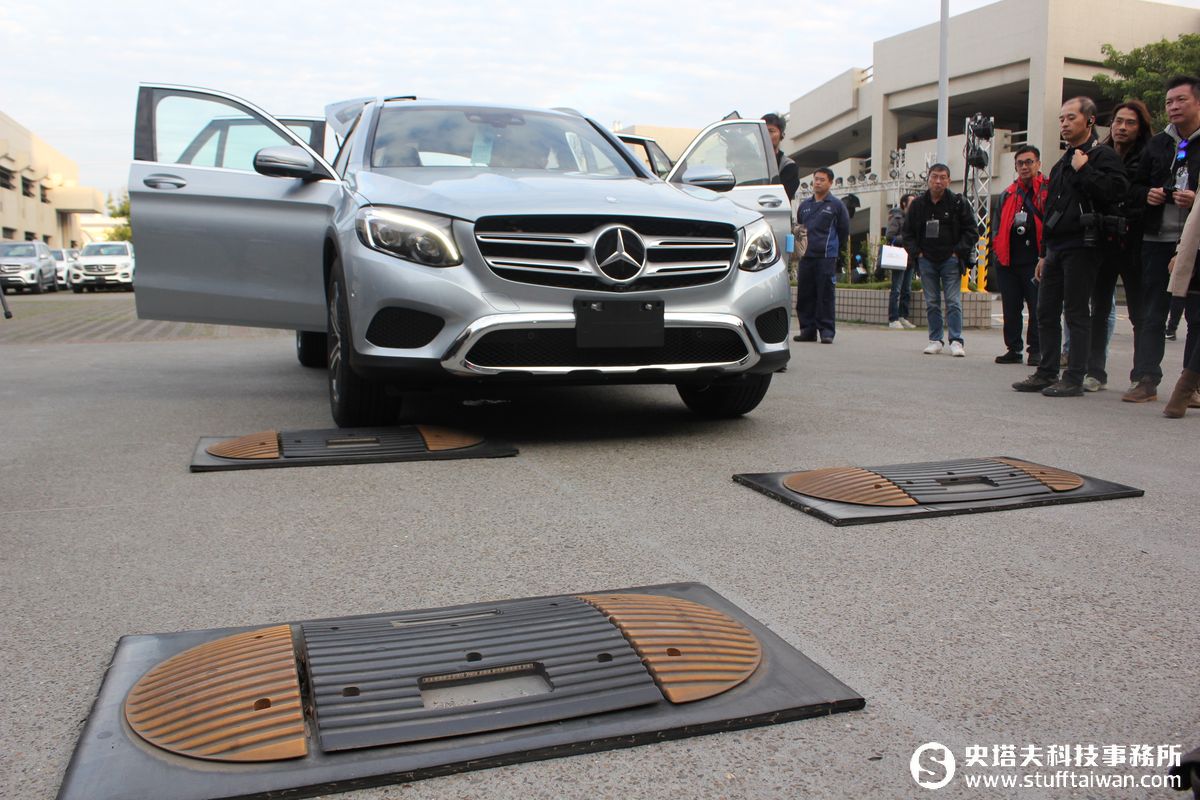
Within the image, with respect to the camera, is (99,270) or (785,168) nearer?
(785,168)

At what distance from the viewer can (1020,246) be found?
899cm

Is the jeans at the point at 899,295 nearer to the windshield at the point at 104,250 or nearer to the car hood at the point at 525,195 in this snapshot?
the car hood at the point at 525,195

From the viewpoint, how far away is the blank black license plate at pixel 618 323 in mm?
4613

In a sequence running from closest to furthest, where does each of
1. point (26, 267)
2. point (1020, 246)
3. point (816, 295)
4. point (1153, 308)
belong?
point (1153, 308) < point (1020, 246) < point (816, 295) < point (26, 267)

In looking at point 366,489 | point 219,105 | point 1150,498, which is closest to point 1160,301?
point 1150,498

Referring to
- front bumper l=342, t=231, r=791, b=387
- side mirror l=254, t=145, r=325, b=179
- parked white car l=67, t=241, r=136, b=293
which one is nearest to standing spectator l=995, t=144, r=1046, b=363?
front bumper l=342, t=231, r=791, b=387

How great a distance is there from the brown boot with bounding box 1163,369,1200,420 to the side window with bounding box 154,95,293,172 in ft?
17.6

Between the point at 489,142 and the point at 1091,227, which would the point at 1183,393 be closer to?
the point at 1091,227

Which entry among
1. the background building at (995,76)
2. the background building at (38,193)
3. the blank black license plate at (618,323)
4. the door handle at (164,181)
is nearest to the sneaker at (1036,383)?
the blank black license plate at (618,323)

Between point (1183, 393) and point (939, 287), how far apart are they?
458 cm

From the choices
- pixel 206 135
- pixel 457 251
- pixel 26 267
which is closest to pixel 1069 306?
pixel 457 251

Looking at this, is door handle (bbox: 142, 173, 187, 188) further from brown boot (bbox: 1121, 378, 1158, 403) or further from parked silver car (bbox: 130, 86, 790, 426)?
brown boot (bbox: 1121, 378, 1158, 403)

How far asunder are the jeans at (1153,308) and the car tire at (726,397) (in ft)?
8.59

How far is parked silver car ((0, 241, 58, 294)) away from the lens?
3238 cm
